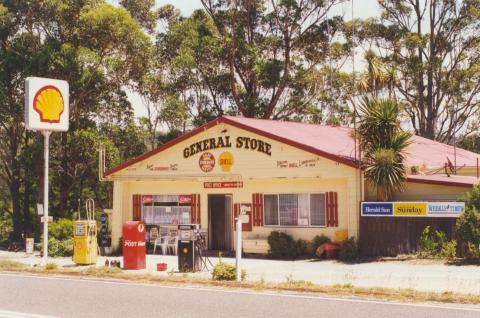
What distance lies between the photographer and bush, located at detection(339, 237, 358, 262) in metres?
21.8

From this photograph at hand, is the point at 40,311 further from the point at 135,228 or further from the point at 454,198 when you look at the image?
the point at 454,198

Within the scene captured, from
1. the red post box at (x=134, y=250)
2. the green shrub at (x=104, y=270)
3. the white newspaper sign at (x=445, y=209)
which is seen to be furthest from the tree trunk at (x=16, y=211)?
the white newspaper sign at (x=445, y=209)

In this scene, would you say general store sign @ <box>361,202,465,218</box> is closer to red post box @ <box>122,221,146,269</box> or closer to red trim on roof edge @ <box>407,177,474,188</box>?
red trim on roof edge @ <box>407,177,474,188</box>

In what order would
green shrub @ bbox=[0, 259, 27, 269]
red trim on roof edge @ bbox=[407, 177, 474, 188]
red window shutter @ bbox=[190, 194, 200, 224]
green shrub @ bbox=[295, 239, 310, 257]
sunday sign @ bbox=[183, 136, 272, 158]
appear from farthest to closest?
1. red window shutter @ bbox=[190, 194, 200, 224]
2. sunday sign @ bbox=[183, 136, 272, 158]
3. green shrub @ bbox=[295, 239, 310, 257]
4. red trim on roof edge @ bbox=[407, 177, 474, 188]
5. green shrub @ bbox=[0, 259, 27, 269]

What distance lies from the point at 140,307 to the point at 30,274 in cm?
791

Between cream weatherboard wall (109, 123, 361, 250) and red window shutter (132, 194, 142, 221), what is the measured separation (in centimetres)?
18

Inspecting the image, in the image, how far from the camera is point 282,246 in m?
23.7

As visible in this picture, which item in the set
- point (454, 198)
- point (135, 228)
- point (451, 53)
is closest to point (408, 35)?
point (451, 53)

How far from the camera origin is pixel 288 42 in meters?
45.6

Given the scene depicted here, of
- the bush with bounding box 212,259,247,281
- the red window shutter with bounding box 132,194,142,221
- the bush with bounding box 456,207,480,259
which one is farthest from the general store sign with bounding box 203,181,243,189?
the bush with bounding box 212,259,247,281

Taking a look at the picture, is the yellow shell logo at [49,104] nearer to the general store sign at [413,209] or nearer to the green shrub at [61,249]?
the green shrub at [61,249]

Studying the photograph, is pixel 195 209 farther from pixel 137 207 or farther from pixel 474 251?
pixel 474 251

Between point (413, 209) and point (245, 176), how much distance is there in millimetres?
6488

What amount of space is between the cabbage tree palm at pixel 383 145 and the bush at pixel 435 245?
1.93 meters
